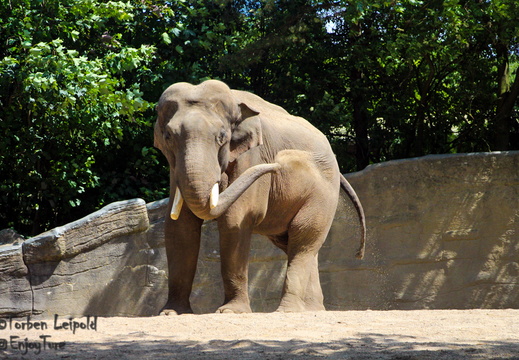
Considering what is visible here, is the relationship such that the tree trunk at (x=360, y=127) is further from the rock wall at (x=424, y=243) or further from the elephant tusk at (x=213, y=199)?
the elephant tusk at (x=213, y=199)

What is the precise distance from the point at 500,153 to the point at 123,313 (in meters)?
4.69

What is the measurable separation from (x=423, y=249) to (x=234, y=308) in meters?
3.75

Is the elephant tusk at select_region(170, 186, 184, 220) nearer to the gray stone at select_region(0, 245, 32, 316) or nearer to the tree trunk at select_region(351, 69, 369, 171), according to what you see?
the gray stone at select_region(0, 245, 32, 316)

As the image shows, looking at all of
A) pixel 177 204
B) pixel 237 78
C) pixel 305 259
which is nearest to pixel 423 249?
pixel 305 259

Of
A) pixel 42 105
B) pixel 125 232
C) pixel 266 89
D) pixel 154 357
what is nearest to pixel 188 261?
pixel 125 232

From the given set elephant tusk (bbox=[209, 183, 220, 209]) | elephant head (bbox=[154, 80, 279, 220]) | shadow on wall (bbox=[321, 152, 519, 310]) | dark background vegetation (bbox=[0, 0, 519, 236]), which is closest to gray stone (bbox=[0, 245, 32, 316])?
dark background vegetation (bbox=[0, 0, 519, 236])

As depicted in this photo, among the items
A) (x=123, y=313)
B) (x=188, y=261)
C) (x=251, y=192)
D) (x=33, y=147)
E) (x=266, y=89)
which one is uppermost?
(x=266, y=89)

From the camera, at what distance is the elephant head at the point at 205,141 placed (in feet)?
20.2

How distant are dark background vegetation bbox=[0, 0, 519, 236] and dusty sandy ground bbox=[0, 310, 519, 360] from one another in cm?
428

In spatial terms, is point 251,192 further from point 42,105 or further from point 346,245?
point 42,105

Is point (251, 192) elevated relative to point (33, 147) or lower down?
lower down

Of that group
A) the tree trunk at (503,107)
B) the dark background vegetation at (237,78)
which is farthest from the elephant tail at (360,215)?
the tree trunk at (503,107)

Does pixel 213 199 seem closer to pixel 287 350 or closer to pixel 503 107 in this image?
pixel 287 350

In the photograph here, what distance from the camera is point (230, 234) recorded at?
264 inches
